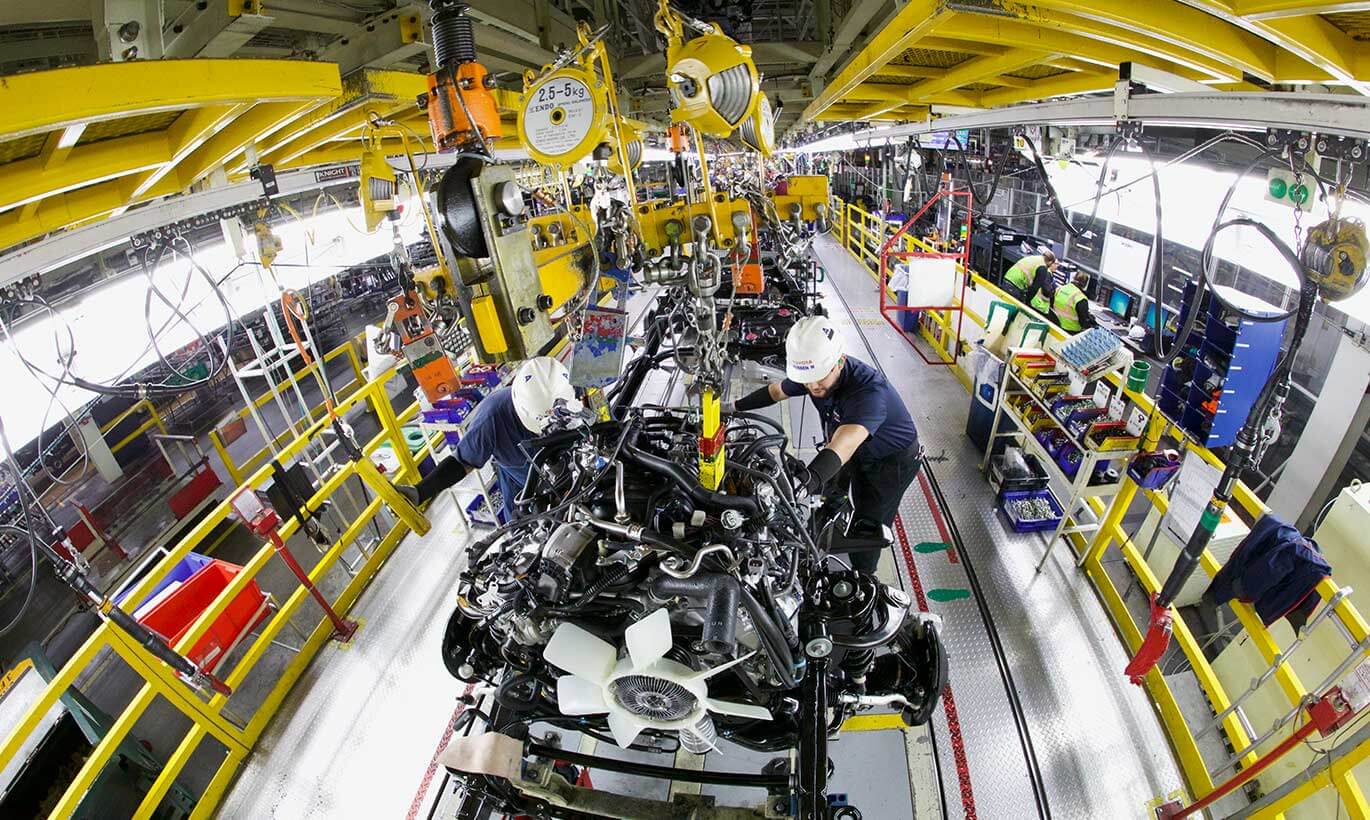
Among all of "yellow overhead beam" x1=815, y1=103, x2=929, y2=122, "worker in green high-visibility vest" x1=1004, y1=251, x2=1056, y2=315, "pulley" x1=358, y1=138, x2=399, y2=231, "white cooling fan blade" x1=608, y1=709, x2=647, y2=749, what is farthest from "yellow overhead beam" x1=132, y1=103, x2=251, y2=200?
"worker in green high-visibility vest" x1=1004, y1=251, x2=1056, y2=315

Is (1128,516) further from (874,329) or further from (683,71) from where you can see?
(683,71)

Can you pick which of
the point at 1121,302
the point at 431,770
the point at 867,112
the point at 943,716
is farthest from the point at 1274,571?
the point at 1121,302

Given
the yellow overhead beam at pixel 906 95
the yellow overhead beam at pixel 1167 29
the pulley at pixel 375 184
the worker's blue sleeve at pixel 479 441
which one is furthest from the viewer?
the yellow overhead beam at pixel 906 95

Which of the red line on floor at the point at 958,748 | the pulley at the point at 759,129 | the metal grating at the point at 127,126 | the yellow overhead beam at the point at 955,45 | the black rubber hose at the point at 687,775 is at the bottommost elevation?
the red line on floor at the point at 958,748

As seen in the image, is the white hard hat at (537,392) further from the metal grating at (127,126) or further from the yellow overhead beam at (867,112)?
the yellow overhead beam at (867,112)

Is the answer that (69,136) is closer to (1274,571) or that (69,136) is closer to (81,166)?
(81,166)

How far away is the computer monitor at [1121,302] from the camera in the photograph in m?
8.91

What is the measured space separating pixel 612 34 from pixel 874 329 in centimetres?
540

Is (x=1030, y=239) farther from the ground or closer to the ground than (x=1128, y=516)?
farther from the ground

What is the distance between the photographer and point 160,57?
2.05m

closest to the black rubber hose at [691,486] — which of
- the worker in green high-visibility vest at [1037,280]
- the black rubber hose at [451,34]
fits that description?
the black rubber hose at [451,34]

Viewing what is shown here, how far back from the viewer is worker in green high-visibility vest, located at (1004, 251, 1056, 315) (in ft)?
27.5

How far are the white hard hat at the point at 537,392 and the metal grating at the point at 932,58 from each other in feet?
9.82

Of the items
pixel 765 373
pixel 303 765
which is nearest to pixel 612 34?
pixel 765 373
